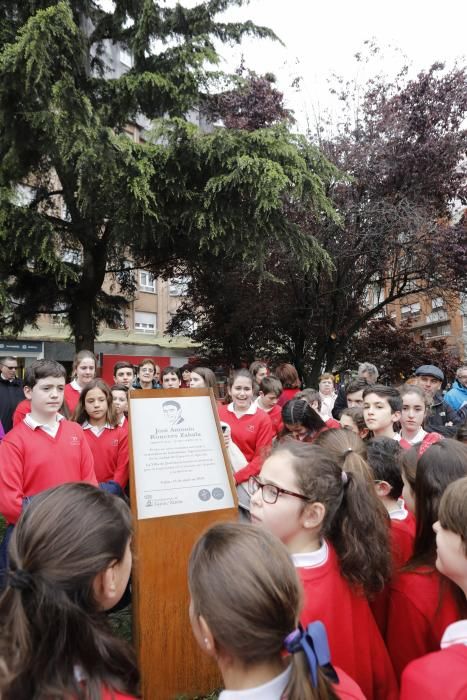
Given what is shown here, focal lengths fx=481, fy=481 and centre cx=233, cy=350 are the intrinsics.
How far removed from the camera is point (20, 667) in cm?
118

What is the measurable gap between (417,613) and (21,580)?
1.37 meters

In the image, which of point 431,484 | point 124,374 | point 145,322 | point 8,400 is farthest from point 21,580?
point 145,322

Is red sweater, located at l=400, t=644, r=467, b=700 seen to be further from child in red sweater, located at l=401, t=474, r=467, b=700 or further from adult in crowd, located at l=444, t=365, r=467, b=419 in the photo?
adult in crowd, located at l=444, t=365, r=467, b=419

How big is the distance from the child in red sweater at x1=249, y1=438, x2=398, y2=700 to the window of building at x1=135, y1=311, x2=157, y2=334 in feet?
89.0

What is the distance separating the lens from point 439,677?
1201 millimetres

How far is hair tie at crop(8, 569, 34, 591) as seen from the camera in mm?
1264

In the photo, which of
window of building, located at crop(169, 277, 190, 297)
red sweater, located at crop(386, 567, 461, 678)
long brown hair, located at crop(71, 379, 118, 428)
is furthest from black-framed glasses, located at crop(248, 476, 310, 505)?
window of building, located at crop(169, 277, 190, 297)

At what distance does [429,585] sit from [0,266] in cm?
985

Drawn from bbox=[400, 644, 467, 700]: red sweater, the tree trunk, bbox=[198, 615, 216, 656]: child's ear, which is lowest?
bbox=[400, 644, 467, 700]: red sweater

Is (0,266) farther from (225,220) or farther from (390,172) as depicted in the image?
(390,172)

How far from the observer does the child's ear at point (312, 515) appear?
1.84 meters

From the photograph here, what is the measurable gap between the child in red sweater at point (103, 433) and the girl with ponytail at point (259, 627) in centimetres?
302

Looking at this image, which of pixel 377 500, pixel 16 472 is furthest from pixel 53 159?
pixel 377 500

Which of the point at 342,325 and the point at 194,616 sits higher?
the point at 342,325
